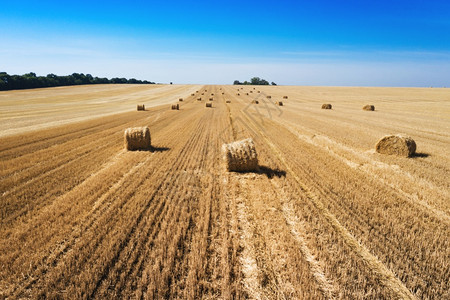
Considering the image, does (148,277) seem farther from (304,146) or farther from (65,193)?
(304,146)

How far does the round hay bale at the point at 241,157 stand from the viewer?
876cm

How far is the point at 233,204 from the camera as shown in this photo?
6.48 meters

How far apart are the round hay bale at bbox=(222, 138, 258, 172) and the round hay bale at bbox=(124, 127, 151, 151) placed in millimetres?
5319

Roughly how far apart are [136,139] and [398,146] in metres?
13.1

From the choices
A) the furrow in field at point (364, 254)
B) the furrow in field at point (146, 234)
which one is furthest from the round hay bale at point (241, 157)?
the furrow in field at point (364, 254)

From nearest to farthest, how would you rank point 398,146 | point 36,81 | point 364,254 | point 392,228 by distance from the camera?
point 364,254
point 392,228
point 398,146
point 36,81

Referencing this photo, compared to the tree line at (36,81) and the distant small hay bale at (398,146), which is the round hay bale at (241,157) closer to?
the distant small hay bale at (398,146)

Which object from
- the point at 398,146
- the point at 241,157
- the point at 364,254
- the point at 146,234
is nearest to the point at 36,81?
the point at 241,157

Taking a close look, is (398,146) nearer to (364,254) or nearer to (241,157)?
(241,157)

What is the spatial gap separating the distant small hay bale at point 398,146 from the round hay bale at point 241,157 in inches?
279

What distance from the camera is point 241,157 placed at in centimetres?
874

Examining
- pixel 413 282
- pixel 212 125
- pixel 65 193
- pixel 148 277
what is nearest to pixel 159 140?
pixel 212 125

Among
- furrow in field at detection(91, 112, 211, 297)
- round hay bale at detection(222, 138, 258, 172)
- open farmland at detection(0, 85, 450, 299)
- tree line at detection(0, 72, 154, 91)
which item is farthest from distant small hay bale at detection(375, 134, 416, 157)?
tree line at detection(0, 72, 154, 91)

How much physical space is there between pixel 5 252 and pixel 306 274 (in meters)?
5.73
